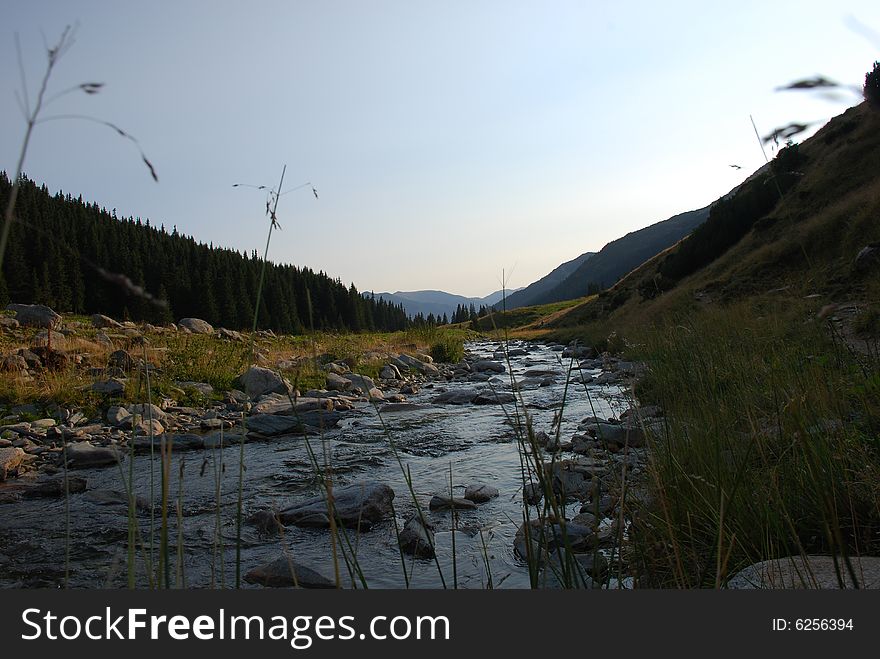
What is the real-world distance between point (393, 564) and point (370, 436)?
4787mm

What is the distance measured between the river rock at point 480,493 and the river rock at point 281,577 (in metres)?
1.94

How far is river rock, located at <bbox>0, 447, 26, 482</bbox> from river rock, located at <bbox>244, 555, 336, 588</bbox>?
14.7ft

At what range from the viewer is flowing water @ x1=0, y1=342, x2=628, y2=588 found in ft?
11.8

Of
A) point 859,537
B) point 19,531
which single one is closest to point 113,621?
point 859,537

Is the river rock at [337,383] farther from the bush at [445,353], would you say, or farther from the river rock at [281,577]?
the river rock at [281,577]

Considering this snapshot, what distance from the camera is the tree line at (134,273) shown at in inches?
1761

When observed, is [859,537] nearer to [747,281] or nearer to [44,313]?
[747,281]

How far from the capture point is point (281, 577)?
3.46m

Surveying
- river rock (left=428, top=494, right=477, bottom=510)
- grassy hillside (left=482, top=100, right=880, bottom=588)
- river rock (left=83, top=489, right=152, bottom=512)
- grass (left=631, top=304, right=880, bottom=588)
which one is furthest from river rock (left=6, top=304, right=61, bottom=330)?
grass (left=631, top=304, right=880, bottom=588)

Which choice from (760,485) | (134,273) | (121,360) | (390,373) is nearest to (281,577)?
(760,485)

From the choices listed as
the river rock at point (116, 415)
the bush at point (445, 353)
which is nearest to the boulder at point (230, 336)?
the bush at point (445, 353)

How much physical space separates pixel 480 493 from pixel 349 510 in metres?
1.25

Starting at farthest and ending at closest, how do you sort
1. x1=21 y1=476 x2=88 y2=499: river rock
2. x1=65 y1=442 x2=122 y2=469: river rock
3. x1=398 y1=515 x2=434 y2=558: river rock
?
x1=65 y1=442 x2=122 y2=469: river rock → x1=21 y1=476 x2=88 y2=499: river rock → x1=398 y1=515 x2=434 y2=558: river rock

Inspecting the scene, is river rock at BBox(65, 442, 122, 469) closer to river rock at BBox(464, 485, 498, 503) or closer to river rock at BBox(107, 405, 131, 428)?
river rock at BBox(107, 405, 131, 428)
